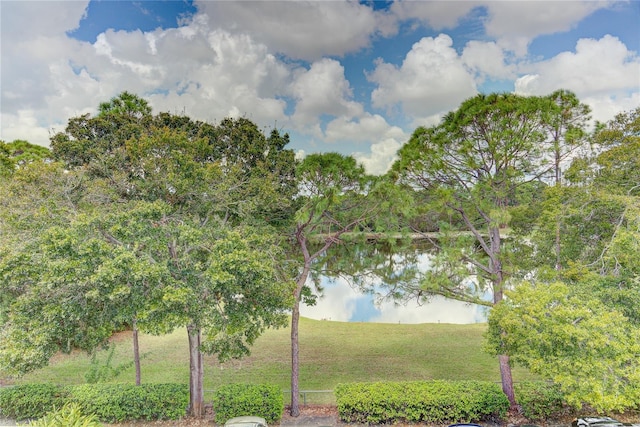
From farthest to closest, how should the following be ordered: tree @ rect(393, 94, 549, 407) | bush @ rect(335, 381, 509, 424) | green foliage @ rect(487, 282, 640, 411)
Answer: tree @ rect(393, 94, 549, 407) → bush @ rect(335, 381, 509, 424) → green foliage @ rect(487, 282, 640, 411)

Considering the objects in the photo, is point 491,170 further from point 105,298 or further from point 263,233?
point 105,298

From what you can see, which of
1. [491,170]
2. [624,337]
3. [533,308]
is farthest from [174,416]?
[491,170]

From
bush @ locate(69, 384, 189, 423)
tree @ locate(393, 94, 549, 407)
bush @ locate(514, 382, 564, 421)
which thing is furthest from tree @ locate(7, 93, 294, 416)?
bush @ locate(514, 382, 564, 421)

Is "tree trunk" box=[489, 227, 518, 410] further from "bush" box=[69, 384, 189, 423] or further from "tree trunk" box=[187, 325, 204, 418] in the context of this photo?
"bush" box=[69, 384, 189, 423]

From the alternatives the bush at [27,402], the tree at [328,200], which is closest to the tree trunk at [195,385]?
the tree at [328,200]

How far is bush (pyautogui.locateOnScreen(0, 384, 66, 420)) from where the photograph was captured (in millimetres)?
10367

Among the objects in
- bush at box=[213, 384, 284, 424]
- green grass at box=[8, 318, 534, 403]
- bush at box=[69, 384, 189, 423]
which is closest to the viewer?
bush at box=[213, 384, 284, 424]

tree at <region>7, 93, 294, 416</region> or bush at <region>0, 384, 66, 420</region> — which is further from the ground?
tree at <region>7, 93, 294, 416</region>

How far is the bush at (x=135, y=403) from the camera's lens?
408 inches

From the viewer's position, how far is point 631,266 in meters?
8.20

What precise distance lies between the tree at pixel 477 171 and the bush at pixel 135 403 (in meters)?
8.18

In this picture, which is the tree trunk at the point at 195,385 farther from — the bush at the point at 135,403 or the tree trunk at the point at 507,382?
the tree trunk at the point at 507,382

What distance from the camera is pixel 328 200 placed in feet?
37.4

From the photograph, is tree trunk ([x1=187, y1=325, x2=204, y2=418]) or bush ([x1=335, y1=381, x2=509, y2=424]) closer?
bush ([x1=335, y1=381, x2=509, y2=424])
